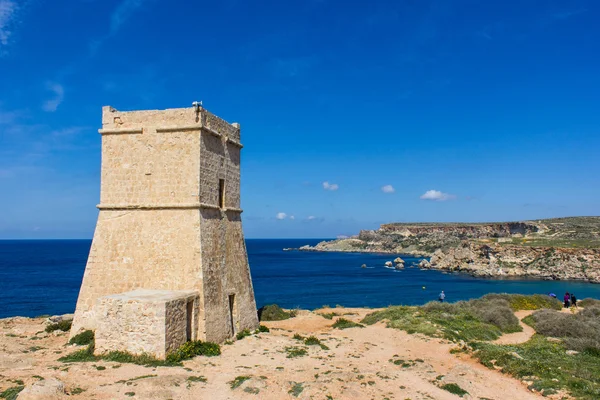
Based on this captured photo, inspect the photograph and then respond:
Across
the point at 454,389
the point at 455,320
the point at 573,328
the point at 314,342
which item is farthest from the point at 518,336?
the point at 454,389

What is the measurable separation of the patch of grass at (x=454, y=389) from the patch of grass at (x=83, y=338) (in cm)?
1148

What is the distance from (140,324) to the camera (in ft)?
39.3

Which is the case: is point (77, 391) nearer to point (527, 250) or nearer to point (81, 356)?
point (81, 356)

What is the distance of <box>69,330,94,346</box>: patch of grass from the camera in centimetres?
1412

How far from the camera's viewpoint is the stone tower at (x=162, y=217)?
47.3 ft

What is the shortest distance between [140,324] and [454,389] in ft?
29.2

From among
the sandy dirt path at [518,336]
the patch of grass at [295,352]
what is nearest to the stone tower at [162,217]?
the patch of grass at [295,352]

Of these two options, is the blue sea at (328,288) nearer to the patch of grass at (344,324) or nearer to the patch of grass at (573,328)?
the patch of grass at (344,324)

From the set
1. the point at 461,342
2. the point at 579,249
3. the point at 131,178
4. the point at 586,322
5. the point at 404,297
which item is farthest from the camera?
the point at 579,249

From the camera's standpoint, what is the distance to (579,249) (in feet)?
204

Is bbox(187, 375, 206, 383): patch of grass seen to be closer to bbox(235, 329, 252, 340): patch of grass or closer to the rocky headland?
bbox(235, 329, 252, 340): patch of grass

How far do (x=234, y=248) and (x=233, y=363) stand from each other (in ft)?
17.7

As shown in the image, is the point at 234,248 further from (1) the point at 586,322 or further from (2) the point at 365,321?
(1) the point at 586,322

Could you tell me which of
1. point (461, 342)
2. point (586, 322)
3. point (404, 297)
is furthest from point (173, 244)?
point (404, 297)
